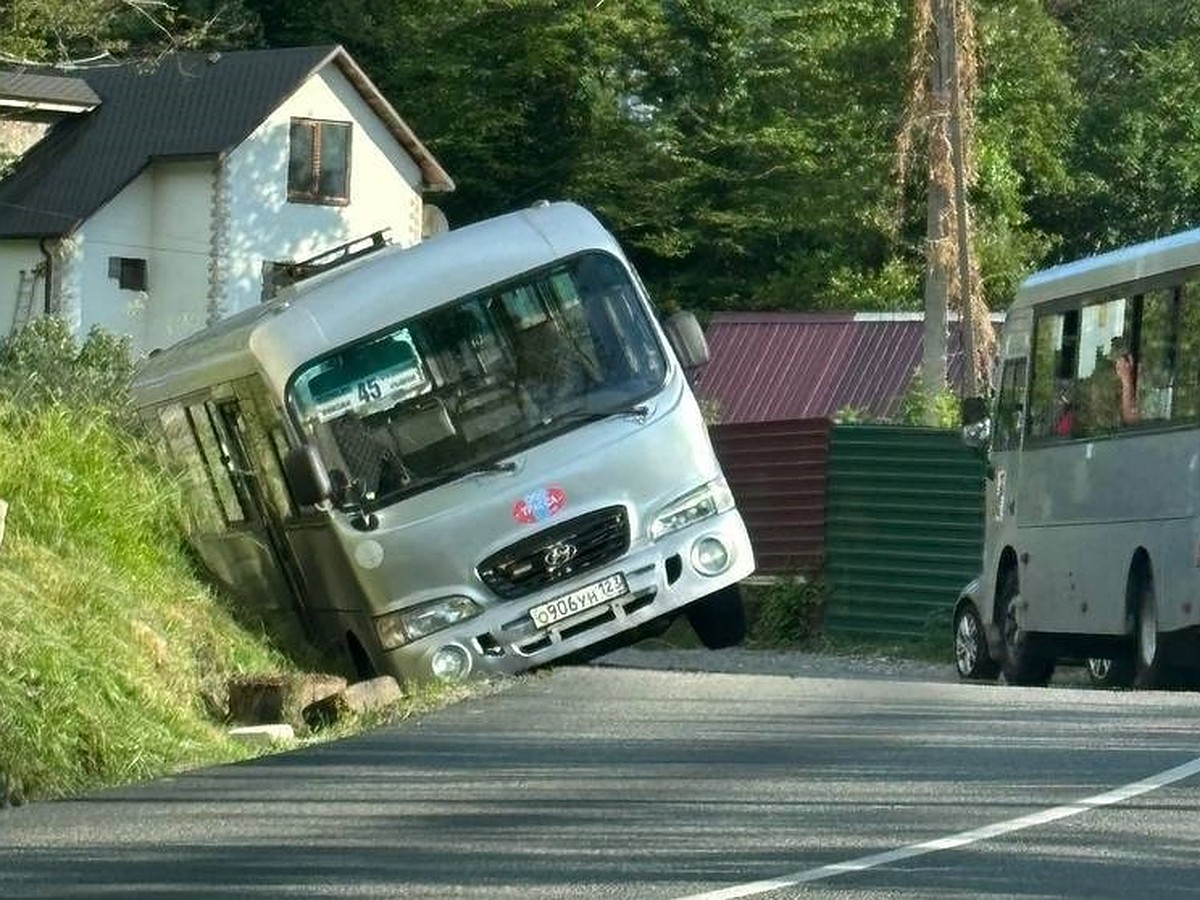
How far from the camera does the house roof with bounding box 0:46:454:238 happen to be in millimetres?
61188

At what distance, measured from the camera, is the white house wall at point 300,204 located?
6216cm

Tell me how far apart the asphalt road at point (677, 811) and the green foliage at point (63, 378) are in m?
8.30

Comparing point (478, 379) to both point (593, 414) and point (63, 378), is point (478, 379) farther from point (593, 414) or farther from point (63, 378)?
point (63, 378)

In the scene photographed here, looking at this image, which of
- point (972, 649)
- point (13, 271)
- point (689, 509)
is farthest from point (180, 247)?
point (689, 509)

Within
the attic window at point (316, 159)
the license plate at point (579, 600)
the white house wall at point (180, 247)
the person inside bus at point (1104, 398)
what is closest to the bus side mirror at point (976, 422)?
the person inside bus at point (1104, 398)

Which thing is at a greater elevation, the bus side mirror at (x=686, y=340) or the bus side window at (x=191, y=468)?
the bus side mirror at (x=686, y=340)

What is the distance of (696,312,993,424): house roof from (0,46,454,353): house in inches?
413

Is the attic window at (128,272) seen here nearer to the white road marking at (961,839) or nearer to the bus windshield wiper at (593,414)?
the bus windshield wiper at (593,414)

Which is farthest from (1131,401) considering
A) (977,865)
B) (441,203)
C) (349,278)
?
(441,203)

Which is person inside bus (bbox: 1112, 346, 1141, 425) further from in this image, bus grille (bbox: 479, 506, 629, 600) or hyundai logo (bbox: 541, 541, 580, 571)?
hyundai logo (bbox: 541, 541, 580, 571)

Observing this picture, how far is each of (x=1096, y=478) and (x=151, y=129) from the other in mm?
43379

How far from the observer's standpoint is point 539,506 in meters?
19.0

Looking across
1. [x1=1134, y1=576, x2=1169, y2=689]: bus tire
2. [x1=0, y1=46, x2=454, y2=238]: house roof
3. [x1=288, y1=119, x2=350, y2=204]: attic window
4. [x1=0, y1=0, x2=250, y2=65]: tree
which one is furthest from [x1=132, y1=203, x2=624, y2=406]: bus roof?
[x1=288, y1=119, x2=350, y2=204]: attic window

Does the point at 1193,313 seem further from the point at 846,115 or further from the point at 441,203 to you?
the point at 441,203
